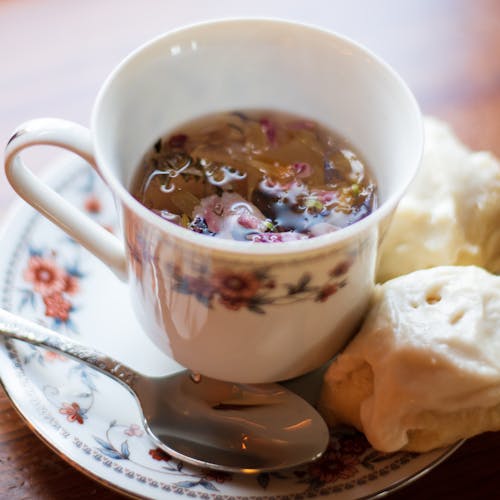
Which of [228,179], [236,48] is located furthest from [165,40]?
[228,179]

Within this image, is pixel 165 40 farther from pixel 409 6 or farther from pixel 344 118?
pixel 409 6

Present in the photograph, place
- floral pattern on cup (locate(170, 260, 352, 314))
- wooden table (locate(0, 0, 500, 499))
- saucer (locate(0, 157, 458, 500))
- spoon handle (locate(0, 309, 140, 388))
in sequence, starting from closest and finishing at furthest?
floral pattern on cup (locate(170, 260, 352, 314))
saucer (locate(0, 157, 458, 500))
spoon handle (locate(0, 309, 140, 388))
wooden table (locate(0, 0, 500, 499))

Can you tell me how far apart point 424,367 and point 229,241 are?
1.06 feet

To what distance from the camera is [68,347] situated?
44.4 inches

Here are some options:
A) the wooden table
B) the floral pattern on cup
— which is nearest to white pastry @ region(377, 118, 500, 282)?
the floral pattern on cup

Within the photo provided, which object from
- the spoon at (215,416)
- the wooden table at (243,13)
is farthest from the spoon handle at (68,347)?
the wooden table at (243,13)

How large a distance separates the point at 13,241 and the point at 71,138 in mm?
361

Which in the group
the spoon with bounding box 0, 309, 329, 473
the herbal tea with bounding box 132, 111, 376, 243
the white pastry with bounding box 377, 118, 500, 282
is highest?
the herbal tea with bounding box 132, 111, 376, 243

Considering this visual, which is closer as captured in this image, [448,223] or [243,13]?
[448,223]

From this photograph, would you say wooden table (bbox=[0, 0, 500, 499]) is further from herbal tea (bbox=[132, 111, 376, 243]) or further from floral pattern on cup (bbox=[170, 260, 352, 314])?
floral pattern on cup (bbox=[170, 260, 352, 314])

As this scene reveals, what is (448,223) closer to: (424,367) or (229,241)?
(424,367)

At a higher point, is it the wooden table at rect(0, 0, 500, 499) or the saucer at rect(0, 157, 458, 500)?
the wooden table at rect(0, 0, 500, 499)

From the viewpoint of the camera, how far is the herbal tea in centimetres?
113

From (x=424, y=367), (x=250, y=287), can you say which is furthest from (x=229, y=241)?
(x=424, y=367)
